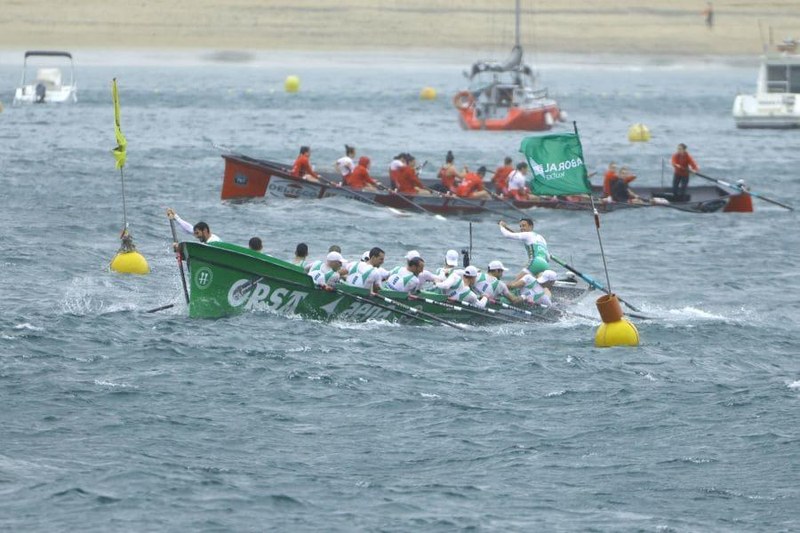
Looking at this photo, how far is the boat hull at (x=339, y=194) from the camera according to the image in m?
43.4

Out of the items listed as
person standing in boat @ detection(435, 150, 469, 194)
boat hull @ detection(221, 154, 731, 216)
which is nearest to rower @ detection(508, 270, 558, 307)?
boat hull @ detection(221, 154, 731, 216)

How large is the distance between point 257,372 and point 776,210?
2745cm

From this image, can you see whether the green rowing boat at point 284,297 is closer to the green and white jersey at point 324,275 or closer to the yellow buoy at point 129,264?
the green and white jersey at point 324,275

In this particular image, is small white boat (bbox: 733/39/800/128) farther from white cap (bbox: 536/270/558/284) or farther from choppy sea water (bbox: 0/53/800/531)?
white cap (bbox: 536/270/558/284)

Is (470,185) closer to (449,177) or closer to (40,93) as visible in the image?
(449,177)

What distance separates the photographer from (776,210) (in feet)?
158

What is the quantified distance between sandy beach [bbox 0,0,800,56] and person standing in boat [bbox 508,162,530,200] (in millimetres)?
92839

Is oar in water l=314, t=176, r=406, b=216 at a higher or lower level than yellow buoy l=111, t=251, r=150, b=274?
higher

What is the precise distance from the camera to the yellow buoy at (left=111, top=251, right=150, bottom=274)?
32625mm

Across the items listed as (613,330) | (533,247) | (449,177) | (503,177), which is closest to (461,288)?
(533,247)

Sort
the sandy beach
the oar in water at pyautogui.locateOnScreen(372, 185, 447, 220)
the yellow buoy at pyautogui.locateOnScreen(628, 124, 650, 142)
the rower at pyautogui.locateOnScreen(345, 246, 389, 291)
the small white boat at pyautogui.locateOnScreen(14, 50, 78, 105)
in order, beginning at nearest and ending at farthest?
1. the rower at pyautogui.locateOnScreen(345, 246, 389, 291)
2. the oar in water at pyautogui.locateOnScreen(372, 185, 447, 220)
3. the yellow buoy at pyautogui.locateOnScreen(628, 124, 650, 142)
4. the small white boat at pyautogui.locateOnScreen(14, 50, 78, 105)
5. the sandy beach

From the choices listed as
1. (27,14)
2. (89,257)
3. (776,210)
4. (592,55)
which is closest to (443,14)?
(592,55)

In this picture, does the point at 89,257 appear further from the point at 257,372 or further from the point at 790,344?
the point at 790,344

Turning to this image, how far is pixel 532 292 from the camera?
2869cm
